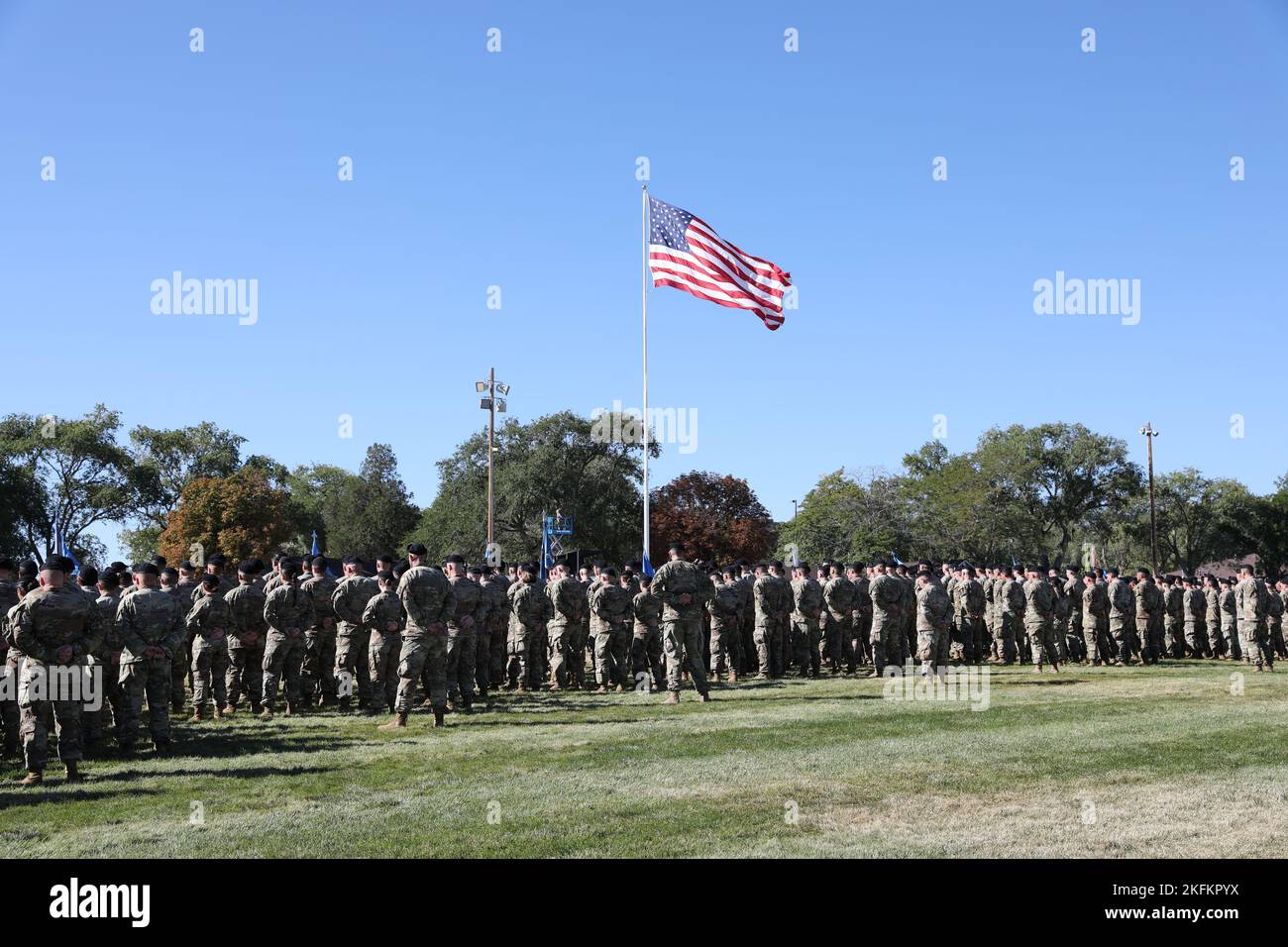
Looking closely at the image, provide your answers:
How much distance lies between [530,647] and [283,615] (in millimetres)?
5323

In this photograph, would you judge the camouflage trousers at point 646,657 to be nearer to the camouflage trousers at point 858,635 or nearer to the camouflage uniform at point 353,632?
the camouflage trousers at point 858,635

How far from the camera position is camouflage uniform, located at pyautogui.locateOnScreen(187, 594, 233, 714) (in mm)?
15188

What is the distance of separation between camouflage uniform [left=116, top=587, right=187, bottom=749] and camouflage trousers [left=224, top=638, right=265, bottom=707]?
3.41 metres

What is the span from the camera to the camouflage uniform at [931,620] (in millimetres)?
18719

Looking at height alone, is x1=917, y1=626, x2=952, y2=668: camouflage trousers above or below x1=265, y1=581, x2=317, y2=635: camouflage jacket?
below

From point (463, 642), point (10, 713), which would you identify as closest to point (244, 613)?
point (463, 642)

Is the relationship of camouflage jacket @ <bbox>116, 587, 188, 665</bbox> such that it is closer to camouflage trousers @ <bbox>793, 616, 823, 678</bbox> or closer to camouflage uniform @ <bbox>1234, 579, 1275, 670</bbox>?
camouflage trousers @ <bbox>793, 616, 823, 678</bbox>

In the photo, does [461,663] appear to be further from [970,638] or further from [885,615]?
[970,638]

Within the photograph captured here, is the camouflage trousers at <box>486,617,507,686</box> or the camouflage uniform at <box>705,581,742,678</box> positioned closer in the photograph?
the camouflage trousers at <box>486,617,507,686</box>

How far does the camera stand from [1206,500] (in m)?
82.8

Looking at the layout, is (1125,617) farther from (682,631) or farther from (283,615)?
(283,615)

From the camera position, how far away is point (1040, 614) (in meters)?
21.3

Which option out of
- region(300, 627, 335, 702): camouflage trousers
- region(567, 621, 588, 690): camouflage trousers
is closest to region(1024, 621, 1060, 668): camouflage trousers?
region(567, 621, 588, 690): camouflage trousers

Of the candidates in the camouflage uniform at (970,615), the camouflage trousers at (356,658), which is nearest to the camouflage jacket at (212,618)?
the camouflage trousers at (356,658)
